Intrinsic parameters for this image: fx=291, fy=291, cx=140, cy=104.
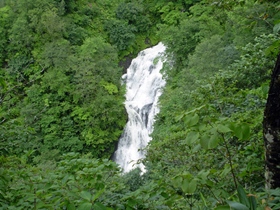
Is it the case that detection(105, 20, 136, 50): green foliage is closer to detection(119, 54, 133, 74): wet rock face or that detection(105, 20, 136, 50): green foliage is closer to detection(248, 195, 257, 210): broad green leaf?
detection(119, 54, 133, 74): wet rock face

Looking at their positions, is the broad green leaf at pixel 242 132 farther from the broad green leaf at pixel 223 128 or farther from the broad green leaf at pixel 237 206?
the broad green leaf at pixel 237 206

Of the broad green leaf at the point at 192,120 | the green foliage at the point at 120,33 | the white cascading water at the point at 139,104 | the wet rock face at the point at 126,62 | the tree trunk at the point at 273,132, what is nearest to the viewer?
the broad green leaf at the point at 192,120

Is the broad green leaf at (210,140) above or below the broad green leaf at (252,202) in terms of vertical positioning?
above

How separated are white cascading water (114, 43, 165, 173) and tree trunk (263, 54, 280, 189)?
443 inches

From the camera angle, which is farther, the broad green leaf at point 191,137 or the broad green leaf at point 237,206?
the broad green leaf at point 191,137

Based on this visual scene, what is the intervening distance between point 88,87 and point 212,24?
664cm

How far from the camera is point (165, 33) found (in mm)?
14602

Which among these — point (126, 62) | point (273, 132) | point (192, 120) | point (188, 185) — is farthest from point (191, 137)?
point (126, 62)

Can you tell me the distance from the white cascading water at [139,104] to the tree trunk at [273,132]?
11258mm

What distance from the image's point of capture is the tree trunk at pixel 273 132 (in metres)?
1.49

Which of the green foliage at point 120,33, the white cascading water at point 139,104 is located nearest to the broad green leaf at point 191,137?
the white cascading water at point 139,104

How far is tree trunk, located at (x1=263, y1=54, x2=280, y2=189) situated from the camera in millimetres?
1488

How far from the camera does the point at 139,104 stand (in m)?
15.1

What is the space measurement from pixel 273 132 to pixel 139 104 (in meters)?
13.6
